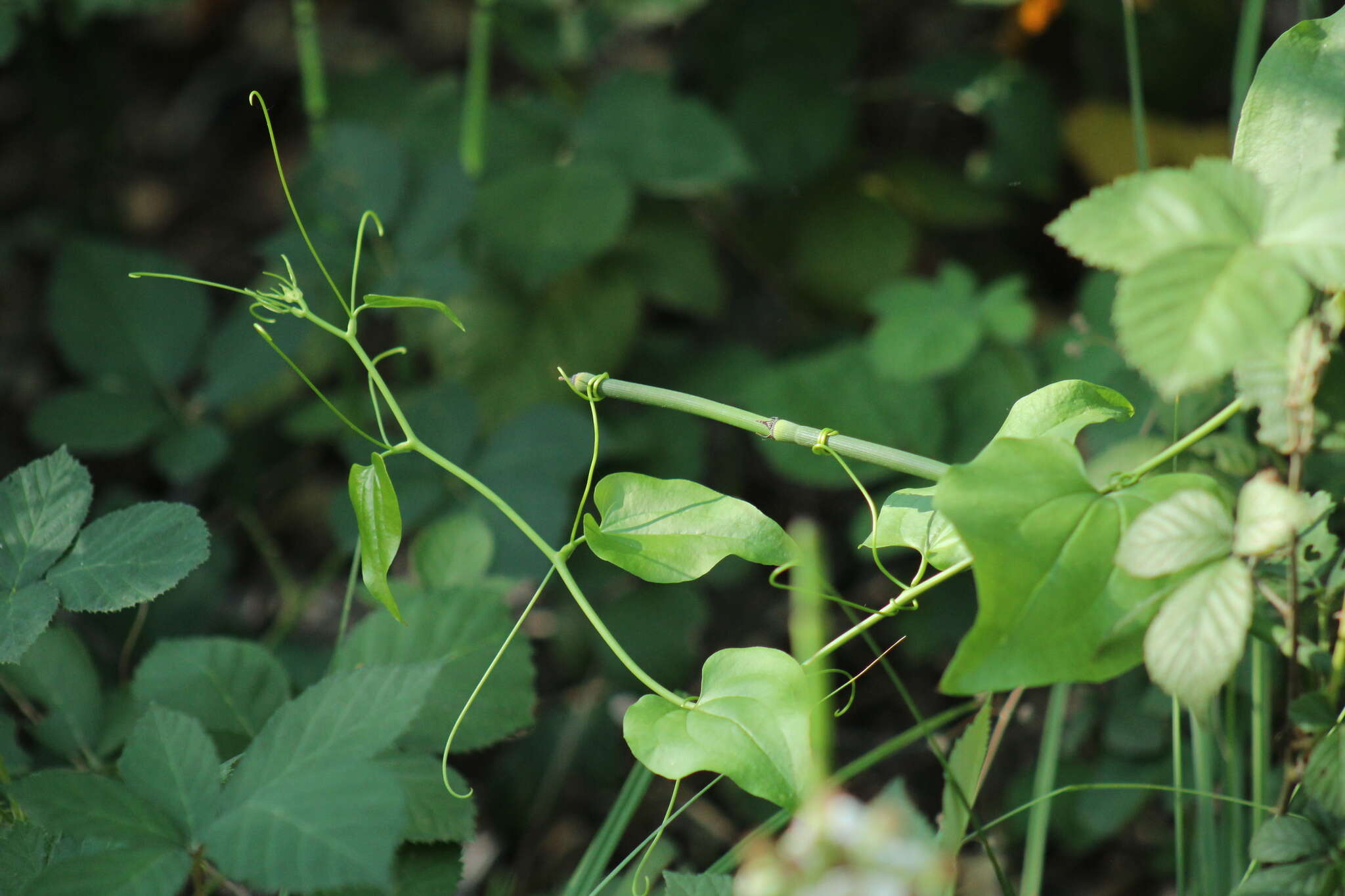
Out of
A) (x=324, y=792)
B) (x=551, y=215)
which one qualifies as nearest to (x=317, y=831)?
(x=324, y=792)

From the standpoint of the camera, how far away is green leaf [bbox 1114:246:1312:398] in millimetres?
421

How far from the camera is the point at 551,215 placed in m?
1.37

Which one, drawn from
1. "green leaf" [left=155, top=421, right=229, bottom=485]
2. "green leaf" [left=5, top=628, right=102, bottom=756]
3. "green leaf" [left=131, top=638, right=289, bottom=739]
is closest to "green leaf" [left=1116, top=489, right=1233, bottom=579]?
"green leaf" [left=131, top=638, right=289, bottom=739]

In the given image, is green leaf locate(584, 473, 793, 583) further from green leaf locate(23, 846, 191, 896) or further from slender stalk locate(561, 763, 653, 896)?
green leaf locate(23, 846, 191, 896)

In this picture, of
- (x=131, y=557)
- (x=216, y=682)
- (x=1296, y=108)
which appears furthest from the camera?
(x=216, y=682)

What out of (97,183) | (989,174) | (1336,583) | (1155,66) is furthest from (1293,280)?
(97,183)

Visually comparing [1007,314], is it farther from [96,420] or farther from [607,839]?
[96,420]

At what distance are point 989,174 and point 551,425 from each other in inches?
33.6

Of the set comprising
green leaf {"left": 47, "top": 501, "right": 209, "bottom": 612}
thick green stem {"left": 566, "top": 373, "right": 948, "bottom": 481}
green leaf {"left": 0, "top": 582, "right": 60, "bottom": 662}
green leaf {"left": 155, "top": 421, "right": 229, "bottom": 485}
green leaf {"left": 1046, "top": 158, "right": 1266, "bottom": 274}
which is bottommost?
green leaf {"left": 155, "top": 421, "right": 229, "bottom": 485}

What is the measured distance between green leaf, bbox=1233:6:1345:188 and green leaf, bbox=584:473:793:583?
0.33 metres

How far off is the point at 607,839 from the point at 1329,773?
1.52 feet

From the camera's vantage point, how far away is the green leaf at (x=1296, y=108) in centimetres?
53

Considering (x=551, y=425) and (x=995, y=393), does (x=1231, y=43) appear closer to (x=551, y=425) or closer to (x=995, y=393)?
(x=995, y=393)

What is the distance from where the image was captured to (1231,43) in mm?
1623
